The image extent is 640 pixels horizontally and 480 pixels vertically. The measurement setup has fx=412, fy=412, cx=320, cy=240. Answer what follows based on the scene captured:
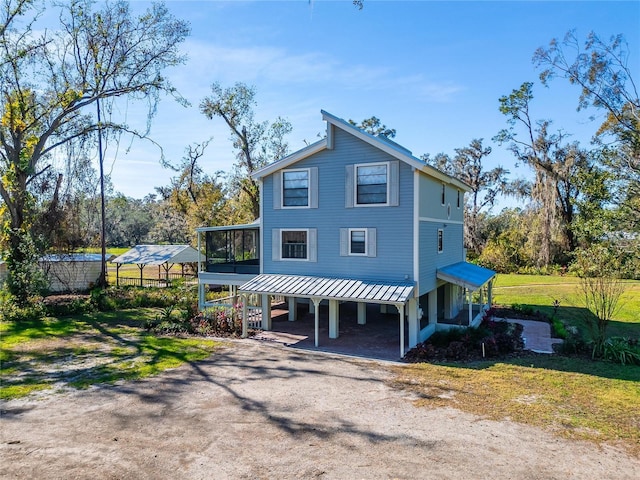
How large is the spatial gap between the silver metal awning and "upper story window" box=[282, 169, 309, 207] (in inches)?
115

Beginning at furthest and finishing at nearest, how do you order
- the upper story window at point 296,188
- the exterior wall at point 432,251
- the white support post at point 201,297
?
1. the white support post at point 201,297
2. the upper story window at point 296,188
3. the exterior wall at point 432,251

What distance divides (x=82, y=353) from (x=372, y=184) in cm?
1163

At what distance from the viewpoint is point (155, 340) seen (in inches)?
614

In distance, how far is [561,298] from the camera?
81.5ft

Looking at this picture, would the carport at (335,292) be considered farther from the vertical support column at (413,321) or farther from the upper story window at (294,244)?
the upper story window at (294,244)

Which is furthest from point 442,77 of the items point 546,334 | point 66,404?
point 66,404

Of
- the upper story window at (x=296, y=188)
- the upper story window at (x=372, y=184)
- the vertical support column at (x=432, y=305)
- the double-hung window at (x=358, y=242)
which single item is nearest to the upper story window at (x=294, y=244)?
the upper story window at (x=296, y=188)

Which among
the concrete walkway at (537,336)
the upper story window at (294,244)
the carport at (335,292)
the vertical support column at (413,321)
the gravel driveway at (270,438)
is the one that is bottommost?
the gravel driveway at (270,438)

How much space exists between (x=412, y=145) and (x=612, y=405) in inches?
1078

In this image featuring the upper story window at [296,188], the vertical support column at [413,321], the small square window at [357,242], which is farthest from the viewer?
the upper story window at [296,188]

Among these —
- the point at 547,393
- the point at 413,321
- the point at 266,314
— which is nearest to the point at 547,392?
the point at 547,393

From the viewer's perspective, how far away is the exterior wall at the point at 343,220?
14328 mm

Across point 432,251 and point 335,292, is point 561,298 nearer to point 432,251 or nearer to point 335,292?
point 432,251

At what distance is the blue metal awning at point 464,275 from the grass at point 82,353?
9.04 metres
